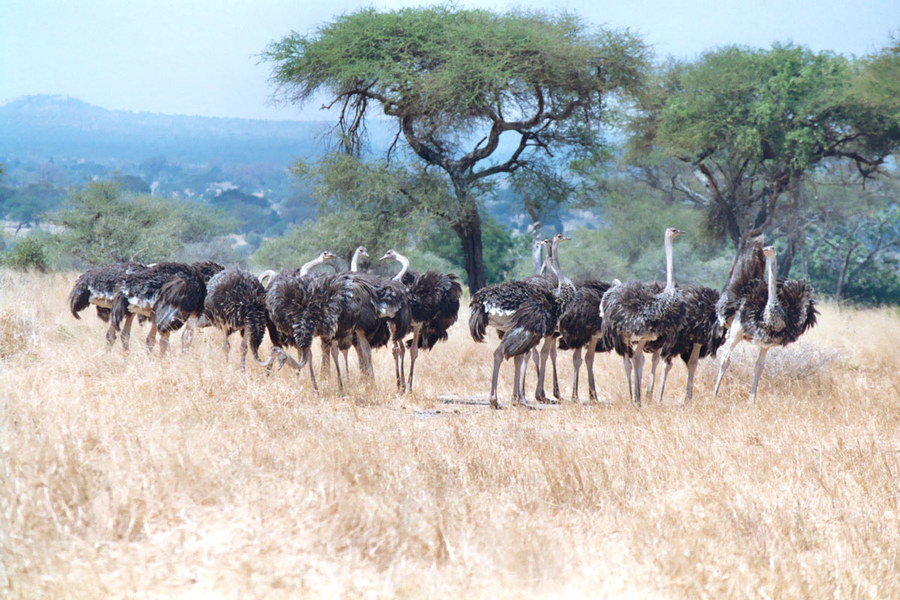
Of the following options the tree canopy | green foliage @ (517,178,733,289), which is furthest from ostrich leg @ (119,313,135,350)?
green foliage @ (517,178,733,289)

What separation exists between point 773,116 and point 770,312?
12.8 meters

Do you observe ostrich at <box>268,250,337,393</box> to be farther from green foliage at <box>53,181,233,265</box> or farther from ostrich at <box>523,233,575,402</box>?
green foliage at <box>53,181,233,265</box>

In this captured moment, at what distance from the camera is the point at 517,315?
Answer: 920 centimetres

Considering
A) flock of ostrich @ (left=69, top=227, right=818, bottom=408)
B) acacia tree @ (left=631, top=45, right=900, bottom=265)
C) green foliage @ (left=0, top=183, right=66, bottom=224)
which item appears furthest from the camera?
green foliage @ (left=0, top=183, right=66, bottom=224)

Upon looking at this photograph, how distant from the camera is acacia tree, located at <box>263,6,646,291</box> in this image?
62.0 ft

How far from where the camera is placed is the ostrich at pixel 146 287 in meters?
10.3

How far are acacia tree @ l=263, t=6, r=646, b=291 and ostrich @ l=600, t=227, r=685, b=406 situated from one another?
9809mm

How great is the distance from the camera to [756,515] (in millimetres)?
5211

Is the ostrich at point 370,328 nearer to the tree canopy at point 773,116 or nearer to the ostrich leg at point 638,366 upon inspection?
the ostrich leg at point 638,366

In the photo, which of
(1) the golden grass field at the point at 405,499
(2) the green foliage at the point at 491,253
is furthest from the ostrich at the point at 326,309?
(2) the green foliage at the point at 491,253

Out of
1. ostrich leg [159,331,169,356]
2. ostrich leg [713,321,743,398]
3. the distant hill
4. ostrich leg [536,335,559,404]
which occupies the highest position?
the distant hill

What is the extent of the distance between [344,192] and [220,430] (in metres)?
14.4

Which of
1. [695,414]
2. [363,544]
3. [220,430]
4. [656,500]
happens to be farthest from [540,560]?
[695,414]

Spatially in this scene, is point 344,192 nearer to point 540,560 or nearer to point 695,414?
point 695,414
